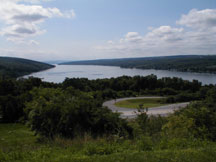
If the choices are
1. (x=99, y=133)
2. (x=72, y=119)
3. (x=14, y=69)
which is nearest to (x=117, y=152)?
(x=99, y=133)

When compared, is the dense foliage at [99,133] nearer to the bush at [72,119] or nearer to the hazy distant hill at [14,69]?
the bush at [72,119]

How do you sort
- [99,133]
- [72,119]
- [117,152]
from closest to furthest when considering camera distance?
[117,152] → [99,133] → [72,119]

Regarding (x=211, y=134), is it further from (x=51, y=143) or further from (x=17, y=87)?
(x=17, y=87)

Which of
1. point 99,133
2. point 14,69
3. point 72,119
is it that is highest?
point 72,119

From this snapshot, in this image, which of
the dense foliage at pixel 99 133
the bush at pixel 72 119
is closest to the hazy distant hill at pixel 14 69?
the dense foliage at pixel 99 133

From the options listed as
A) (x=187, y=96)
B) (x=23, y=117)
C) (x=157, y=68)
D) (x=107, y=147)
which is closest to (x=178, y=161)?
(x=107, y=147)

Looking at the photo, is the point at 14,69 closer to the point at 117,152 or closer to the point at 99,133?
the point at 99,133

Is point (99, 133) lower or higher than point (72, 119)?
lower

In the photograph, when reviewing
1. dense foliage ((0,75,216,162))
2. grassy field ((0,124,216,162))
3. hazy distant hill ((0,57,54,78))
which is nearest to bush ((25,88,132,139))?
dense foliage ((0,75,216,162))

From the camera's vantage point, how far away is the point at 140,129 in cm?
718

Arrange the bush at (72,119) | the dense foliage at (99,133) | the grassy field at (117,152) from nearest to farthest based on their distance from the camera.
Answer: the grassy field at (117,152) → the dense foliage at (99,133) → the bush at (72,119)

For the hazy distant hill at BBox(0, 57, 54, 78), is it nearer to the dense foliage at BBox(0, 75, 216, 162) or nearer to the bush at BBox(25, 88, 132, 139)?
the dense foliage at BBox(0, 75, 216, 162)

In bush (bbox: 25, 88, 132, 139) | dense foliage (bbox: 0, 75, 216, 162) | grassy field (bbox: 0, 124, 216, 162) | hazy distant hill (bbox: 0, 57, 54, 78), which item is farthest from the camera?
hazy distant hill (bbox: 0, 57, 54, 78)

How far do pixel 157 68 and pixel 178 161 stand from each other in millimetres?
158930
